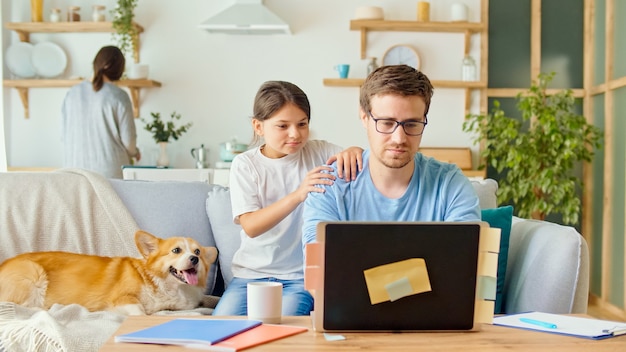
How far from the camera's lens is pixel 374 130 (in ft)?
5.74

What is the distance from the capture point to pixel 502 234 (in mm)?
2367

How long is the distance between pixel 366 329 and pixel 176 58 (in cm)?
444

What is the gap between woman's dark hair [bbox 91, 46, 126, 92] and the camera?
4.39m

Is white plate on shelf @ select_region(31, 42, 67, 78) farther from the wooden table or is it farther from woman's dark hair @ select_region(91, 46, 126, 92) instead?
the wooden table

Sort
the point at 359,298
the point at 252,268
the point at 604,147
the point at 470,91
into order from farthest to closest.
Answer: the point at 470,91 < the point at 604,147 < the point at 252,268 < the point at 359,298

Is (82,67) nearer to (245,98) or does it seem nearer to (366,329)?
(245,98)

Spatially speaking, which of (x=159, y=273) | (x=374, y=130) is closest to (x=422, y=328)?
(x=374, y=130)

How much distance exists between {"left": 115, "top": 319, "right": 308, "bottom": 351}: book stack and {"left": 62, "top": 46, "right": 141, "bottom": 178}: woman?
328 cm

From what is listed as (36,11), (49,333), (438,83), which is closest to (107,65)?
(36,11)

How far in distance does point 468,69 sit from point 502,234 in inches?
125

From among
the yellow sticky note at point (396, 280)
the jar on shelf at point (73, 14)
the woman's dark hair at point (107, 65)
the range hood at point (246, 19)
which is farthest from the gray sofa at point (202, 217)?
the jar on shelf at point (73, 14)

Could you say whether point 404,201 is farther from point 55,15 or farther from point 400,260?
point 55,15

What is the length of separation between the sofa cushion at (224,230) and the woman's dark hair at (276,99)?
1.43 ft

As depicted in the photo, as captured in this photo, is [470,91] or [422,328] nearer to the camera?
[422,328]
